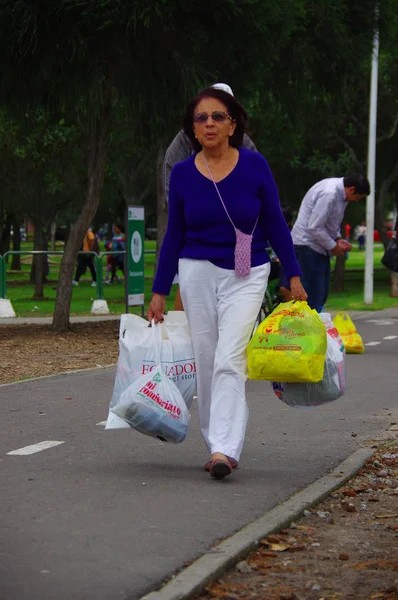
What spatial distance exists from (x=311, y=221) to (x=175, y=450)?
16.1 feet

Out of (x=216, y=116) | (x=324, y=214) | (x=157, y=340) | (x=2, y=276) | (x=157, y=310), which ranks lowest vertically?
(x=2, y=276)

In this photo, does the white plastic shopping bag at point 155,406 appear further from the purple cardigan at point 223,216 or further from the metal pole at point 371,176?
the metal pole at point 371,176

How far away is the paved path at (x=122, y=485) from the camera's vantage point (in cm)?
484

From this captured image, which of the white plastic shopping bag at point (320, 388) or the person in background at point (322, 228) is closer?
the white plastic shopping bag at point (320, 388)

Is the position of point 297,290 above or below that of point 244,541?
above

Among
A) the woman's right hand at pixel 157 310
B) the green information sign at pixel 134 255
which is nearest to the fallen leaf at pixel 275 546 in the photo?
the woman's right hand at pixel 157 310

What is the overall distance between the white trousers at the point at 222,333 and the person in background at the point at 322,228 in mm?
5272

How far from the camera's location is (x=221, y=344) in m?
6.70

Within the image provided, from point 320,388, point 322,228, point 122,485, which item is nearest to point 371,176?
point 322,228

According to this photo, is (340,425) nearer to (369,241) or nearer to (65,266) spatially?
(65,266)

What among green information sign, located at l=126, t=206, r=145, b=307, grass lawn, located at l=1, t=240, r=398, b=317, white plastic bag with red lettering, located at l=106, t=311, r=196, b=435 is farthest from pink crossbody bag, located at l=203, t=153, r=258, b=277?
grass lawn, located at l=1, t=240, r=398, b=317

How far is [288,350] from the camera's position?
6523mm

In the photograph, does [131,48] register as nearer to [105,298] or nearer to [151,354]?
[151,354]

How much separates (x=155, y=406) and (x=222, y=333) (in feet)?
1.67
